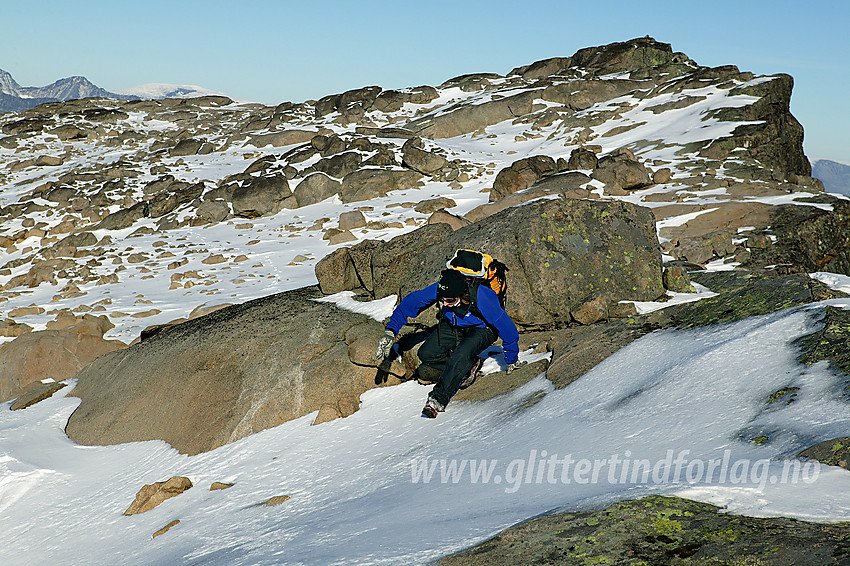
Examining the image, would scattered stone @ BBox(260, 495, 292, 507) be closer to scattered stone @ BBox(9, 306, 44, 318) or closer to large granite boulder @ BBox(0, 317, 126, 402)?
large granite boulder @ BBox(0, 317, 126, 402)

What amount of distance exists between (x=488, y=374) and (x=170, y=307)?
1374 cm

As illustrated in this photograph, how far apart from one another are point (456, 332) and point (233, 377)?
12.3 ft

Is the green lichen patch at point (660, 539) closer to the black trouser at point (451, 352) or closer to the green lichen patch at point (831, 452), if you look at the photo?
the green lichen patch at point (831, 452)

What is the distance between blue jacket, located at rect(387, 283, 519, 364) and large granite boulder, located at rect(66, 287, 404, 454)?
48.0 inches

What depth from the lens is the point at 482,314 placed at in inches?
285

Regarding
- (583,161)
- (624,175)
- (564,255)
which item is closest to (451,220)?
(564,255)

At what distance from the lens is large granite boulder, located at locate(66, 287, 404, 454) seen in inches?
328

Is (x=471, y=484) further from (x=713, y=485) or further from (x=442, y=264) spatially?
(x=442, y=264)

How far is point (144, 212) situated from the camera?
3459 cm

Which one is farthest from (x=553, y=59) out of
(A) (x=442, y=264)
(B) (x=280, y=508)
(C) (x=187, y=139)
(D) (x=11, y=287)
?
(B) (x=280, y=508)

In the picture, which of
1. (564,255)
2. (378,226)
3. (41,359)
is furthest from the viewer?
(378,226)

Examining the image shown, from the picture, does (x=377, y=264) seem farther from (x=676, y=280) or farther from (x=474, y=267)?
(x=676, y=280)

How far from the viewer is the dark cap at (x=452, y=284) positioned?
714cm

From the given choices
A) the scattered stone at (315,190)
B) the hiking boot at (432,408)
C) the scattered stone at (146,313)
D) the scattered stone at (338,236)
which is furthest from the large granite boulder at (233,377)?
the scattered stone at (315,190)
